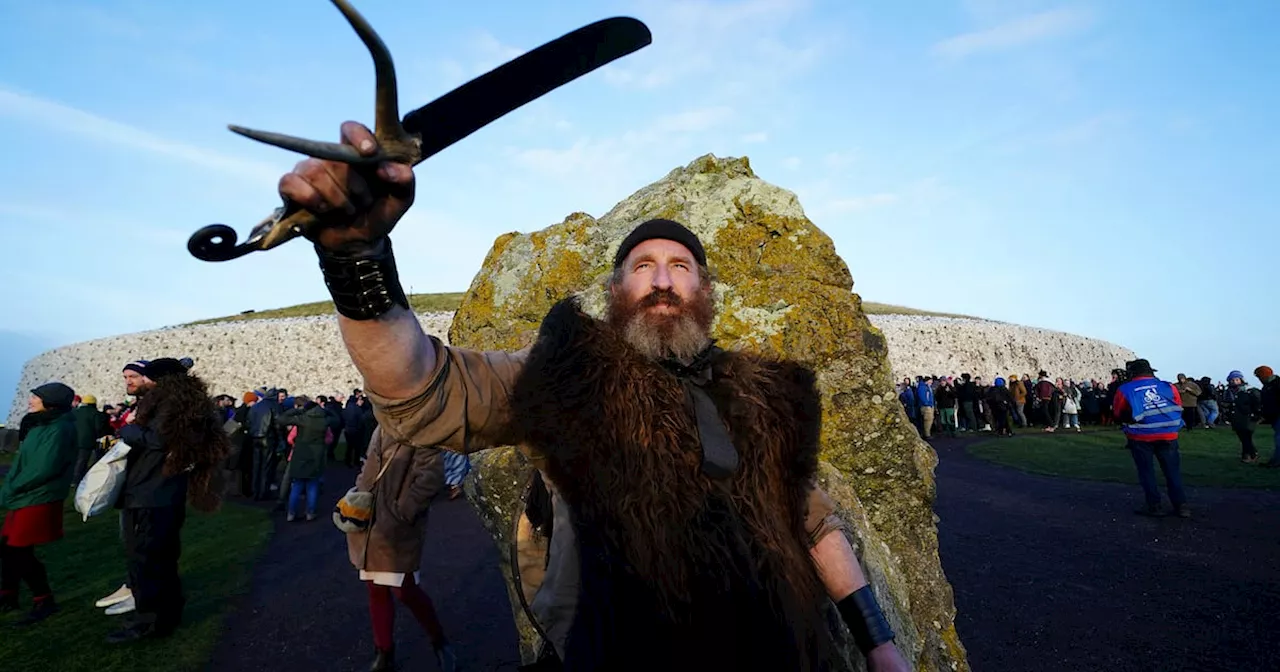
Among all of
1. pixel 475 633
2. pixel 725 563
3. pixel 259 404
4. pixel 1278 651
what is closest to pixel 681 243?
pixel 725 563

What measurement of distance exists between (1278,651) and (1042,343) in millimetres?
57069

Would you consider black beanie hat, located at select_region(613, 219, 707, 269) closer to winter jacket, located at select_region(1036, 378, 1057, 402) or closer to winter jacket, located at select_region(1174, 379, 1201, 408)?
winter jacket, located at select_region(1174, 379, 1201, 408)

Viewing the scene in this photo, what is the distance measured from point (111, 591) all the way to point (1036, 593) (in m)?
9.82

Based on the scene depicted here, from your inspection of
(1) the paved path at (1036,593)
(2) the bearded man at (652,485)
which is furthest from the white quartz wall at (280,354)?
(2) the bearded man at (652,485)

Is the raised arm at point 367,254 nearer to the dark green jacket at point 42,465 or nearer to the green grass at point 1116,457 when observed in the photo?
the dark green jacket at point 42,465

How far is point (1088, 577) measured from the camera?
659cm

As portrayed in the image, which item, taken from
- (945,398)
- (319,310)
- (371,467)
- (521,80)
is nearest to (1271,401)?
(945,398)

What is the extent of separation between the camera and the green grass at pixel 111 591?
5.11 m

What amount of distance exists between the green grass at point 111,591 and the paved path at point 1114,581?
679 centimetres

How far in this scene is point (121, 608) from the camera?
615cm

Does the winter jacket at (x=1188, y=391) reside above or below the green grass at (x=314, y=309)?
below

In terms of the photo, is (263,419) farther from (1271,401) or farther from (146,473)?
(1271,401)

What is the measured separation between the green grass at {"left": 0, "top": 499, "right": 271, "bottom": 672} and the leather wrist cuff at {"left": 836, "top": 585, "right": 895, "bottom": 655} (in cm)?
539

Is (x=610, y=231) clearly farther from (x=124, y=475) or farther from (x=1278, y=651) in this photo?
(x=1278, y=651)
